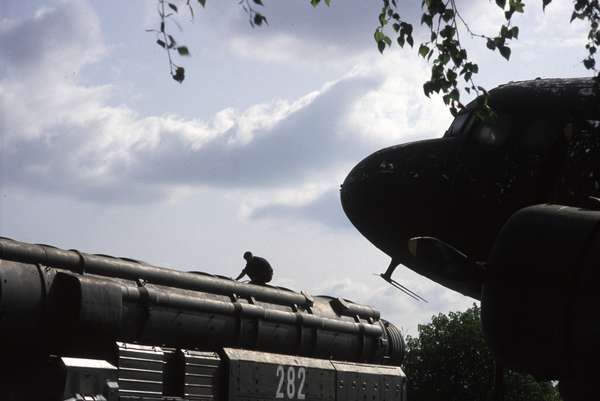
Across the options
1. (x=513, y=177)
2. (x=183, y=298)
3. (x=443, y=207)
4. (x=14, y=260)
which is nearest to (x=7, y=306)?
(x=14, y=260)

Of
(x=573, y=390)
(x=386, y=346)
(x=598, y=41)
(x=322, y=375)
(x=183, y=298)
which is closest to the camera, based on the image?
(x=573, y=390)

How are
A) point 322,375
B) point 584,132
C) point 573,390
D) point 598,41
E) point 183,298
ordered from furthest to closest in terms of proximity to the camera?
point 322,375 < point 183,298 < point 584,132 < point 598,41 < point 573,390

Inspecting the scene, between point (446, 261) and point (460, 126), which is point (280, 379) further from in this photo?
point (446, 261)

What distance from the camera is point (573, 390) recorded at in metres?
7.20

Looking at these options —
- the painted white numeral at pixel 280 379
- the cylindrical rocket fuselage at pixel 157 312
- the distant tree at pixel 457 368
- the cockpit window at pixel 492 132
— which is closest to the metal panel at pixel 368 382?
the cylindrical rocket fuselage at pixel 157 312

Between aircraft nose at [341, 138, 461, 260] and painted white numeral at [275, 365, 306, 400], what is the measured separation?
16.9 feet

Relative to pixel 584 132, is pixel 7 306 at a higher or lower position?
lower

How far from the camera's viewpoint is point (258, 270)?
65.3 feet

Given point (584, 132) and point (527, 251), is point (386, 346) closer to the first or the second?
point (584, 132)

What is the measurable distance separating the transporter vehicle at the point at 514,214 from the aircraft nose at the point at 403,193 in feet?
0.05

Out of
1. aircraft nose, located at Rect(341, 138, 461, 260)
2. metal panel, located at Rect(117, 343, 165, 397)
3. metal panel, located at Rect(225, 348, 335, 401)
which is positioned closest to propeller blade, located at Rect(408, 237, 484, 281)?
aircraft nose, located at Rect(341, 138, 461, 260)

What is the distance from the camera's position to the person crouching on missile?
65.2 ft

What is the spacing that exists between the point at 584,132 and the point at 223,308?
8.11 meters

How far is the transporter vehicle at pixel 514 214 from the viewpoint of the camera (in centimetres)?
726
